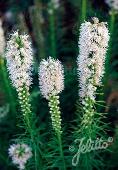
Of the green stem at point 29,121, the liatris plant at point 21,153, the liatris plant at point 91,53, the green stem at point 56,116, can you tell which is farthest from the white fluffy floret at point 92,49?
the liatris plant at point 21,153

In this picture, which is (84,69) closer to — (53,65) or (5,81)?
(53,65)

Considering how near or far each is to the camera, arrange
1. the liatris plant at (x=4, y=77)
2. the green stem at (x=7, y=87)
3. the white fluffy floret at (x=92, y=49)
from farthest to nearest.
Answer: the green stem at (x=7, y=87)
the liatris plant at (x=4, y=77)
the white fluffy floret at (x=92, y=49)

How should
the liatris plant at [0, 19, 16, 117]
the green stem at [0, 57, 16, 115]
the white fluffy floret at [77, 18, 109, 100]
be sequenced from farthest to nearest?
the green stem at [0, 57, 16, 115] → the liatris plant at [0, 19, 16, 117] → the white fluffy floret at [77, 18, 109, 100]

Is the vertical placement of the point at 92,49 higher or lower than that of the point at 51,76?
higher

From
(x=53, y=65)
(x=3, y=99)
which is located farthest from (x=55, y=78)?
(x=3, y=99)

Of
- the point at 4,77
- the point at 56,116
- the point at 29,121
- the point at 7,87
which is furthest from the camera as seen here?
the point at 7,87

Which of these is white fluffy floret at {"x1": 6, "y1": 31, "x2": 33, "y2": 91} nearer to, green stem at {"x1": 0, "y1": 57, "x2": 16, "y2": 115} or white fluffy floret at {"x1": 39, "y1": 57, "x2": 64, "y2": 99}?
white fluffy floret at {"x1": 39, "y1": 57, "x2": 64, "y2": 99}

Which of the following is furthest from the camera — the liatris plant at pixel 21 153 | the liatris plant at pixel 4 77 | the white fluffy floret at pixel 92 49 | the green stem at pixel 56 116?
the liatris plant at pixel 4 77

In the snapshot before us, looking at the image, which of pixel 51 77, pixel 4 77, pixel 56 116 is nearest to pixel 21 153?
pixel 56 116

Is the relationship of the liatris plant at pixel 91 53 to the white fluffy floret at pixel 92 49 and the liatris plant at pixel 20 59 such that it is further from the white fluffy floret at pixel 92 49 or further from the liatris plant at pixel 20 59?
the liatris plant at pixel 20 59

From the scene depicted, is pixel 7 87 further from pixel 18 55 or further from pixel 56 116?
pixel 18 55

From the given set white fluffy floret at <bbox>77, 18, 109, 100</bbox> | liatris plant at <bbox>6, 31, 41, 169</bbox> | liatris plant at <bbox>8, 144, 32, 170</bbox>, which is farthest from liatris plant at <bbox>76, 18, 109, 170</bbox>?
liatris plant at <bbox>8, 144, 32, 170</bbox>
